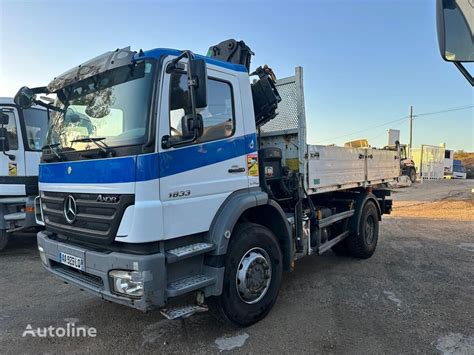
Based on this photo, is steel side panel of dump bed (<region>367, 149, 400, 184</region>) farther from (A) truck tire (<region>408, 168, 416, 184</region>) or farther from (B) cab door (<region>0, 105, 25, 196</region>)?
(A) truck tire (<region>408, 168, 416, 184</region>)

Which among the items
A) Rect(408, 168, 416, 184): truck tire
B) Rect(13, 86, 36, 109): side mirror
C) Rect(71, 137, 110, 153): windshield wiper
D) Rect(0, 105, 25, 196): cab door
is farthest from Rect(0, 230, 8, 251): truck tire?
Rect(408, 168, 416, 184): truck tire

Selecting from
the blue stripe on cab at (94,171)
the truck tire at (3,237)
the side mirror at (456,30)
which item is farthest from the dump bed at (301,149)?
the truck tire at (3,237)

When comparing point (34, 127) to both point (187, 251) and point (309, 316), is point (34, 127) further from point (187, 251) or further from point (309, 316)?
point (309, 316)

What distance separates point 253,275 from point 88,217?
174cm

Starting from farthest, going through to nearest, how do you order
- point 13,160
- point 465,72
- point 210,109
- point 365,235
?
point 13,160 → point 365,235 → point 210,109 → point 465,72

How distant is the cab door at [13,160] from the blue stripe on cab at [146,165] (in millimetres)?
3302

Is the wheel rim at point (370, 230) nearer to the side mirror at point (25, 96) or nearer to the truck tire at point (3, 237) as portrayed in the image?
the side mirror at point (25, 96)

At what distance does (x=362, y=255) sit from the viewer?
6.28 meters

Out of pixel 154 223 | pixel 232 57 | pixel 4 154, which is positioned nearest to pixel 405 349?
pixel 154 223

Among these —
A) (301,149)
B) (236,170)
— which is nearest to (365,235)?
(301,149)

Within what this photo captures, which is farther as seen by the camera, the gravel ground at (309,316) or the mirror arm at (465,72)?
the gravel ground at (309,316)

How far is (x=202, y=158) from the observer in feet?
10.8

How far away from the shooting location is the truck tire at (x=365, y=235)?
6.15 m

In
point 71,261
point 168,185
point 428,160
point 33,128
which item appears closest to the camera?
point 168,185
